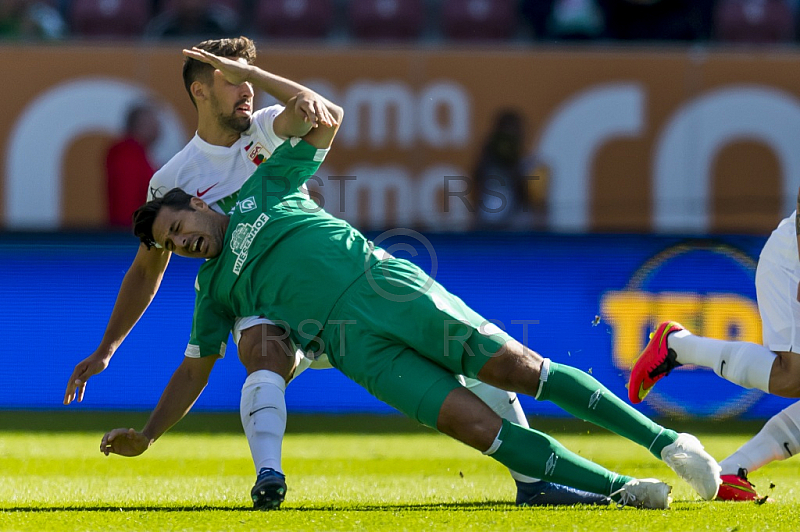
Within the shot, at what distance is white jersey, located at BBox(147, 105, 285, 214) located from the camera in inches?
186

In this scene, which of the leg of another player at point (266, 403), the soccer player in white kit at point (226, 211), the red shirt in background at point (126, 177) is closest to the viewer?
the leg of another player at point (266, 403)

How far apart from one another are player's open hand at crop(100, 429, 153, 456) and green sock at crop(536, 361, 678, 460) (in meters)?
1.45

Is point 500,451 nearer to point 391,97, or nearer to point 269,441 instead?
point 269,441

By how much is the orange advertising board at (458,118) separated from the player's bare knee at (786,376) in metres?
5.38

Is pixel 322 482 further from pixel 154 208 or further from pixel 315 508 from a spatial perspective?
pixel 154 208

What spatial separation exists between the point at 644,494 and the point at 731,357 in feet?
3.21

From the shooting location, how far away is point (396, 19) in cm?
1055

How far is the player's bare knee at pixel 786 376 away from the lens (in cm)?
440

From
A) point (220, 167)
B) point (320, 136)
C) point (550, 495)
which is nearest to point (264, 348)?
point (320, 136)

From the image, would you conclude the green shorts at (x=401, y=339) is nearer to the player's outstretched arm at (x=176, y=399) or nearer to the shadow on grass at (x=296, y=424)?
the player's outstretched arm at (x=176, y=399)

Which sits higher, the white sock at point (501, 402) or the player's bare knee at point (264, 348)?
the player's bare knee at point (264, 348)

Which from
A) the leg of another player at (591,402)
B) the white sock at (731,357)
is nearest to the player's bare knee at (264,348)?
the leg of another player at (591,402)

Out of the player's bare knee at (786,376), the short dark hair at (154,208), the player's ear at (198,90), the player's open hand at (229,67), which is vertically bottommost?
the player's bare knee at (786,376)

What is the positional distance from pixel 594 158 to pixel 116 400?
15.3 ft
